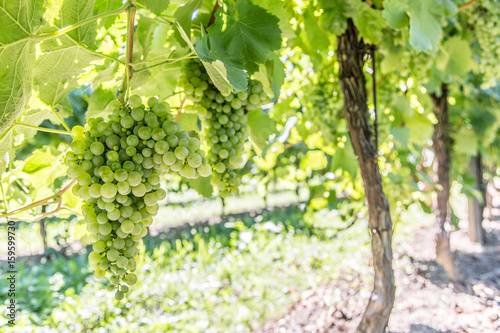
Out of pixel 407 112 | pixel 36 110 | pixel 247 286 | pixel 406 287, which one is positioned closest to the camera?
pixel 36 110

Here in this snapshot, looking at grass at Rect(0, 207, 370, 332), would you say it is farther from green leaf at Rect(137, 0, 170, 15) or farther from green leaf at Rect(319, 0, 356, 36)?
green leaf at Rect(137, 0, 170, 15)

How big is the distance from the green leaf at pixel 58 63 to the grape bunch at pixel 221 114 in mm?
236

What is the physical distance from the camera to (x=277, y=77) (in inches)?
43.9

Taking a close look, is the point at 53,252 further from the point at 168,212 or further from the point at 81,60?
the point at 81,60

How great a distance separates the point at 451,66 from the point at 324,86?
32.5 inches

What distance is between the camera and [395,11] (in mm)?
1213

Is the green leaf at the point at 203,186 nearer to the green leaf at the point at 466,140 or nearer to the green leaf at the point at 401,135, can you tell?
the green leaf at the point at 401,135

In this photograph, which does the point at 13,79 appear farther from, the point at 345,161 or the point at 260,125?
the point at 345,161

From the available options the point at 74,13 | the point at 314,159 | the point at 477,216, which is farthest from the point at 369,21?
the point at 477,216

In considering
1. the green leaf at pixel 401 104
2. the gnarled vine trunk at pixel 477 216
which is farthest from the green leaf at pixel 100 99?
the gnarled vine trunk at pixel 477 216

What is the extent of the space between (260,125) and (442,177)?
9.43 ft

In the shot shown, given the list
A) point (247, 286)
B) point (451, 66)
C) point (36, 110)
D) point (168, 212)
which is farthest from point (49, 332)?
point (168, 212)

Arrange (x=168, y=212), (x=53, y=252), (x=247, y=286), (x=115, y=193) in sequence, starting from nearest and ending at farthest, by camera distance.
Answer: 1. (x=115, y=193)
2. (x=247, y=286)
3. (x=53, y=252)
4. (x=168, y=212)

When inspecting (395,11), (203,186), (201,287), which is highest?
(395,11)
